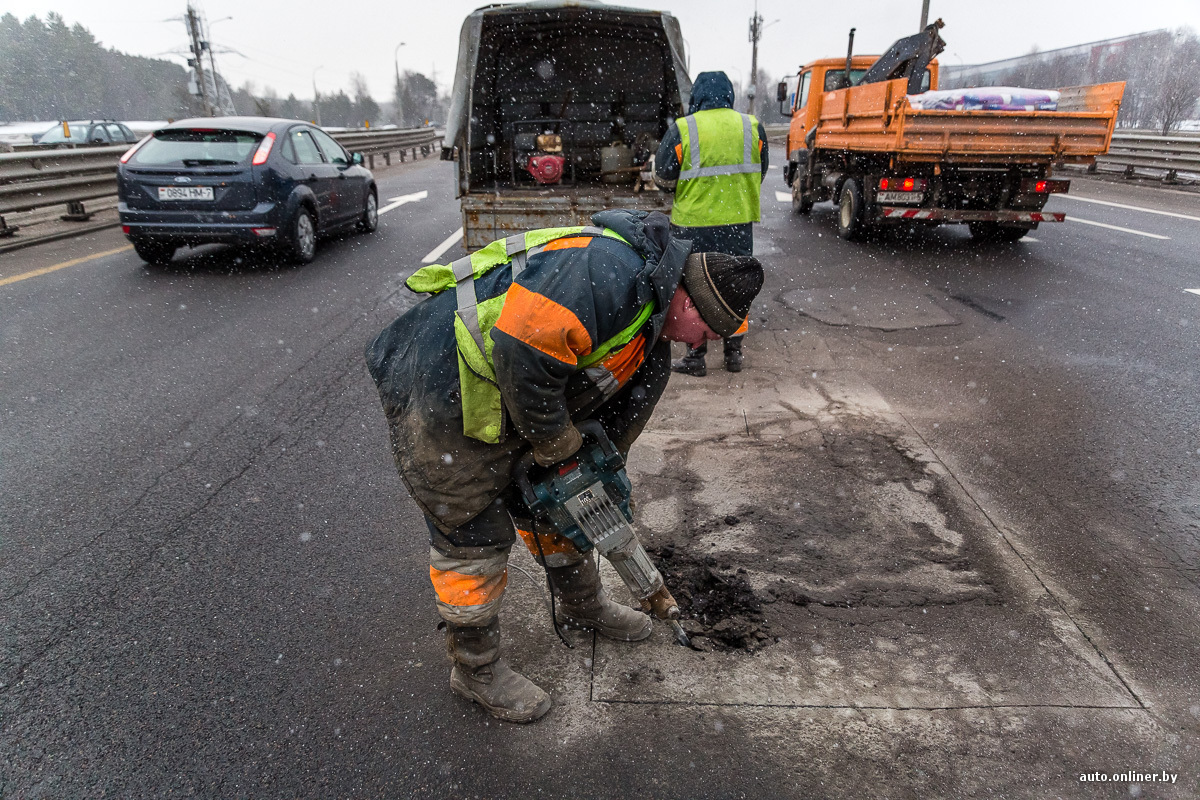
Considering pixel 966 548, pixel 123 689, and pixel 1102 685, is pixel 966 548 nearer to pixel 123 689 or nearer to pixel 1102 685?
pixel 1102 685

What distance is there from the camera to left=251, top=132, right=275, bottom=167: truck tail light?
7.33 m

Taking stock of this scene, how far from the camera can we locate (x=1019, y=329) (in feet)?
19.3

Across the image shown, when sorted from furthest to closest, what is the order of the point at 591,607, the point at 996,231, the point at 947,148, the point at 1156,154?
the point at 1156,154, the point at 996,231, the point at 947,148, the point at 591,607

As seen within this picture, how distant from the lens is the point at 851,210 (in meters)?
9.62

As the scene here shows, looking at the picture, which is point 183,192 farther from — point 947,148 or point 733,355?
point 947,148

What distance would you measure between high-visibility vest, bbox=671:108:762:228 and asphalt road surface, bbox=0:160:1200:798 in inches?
43.8

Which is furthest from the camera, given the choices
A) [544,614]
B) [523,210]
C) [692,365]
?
[523,210]

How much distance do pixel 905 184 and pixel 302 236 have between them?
7.05 m

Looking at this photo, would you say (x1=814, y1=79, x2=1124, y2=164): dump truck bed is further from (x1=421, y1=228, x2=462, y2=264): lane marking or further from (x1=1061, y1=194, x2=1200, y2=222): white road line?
(x1=421, y1=228, x2=462, y2=264): lane marking

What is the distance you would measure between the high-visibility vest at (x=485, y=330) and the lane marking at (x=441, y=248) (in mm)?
6224

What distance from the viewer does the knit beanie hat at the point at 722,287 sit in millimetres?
Result: 1902

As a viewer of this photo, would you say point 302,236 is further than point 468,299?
Yes

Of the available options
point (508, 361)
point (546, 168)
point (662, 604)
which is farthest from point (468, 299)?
point (546, 168)

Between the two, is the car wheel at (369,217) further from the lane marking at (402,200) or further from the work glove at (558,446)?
the work glove at (558,446)
